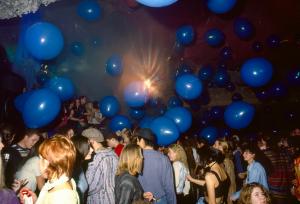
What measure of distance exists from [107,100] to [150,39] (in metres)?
2.25

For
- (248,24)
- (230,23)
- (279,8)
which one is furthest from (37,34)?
(279,8)

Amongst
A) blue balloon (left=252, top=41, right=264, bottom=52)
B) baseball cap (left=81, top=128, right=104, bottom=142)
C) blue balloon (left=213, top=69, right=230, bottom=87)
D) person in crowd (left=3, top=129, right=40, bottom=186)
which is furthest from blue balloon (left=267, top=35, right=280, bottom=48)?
person in crowd (left=3, top=129, right=40, bottom=186)

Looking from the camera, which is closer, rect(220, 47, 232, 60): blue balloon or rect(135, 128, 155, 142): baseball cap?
rect(135, 128, 155, 142): baseball cap

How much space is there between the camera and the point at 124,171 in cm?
265

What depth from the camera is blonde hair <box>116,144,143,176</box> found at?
266 centimetres

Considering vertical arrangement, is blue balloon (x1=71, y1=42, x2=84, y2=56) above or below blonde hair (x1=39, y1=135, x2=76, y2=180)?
above

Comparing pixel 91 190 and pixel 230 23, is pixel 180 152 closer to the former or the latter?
pixel 91 190

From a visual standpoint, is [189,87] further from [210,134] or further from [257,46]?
[257,46]

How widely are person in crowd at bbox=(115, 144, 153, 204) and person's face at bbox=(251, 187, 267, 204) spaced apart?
91 centimetres

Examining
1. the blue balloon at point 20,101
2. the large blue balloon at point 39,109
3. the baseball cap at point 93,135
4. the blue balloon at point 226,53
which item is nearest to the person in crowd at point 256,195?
the baseball cap at point 93,135

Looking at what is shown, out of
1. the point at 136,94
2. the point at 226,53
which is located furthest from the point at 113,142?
the point at 226,53

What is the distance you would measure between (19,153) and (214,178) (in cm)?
209

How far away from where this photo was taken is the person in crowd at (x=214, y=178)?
3242 millimetres

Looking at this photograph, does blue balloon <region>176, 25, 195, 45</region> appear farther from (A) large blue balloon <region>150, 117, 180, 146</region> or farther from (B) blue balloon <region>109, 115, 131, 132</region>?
(A) large blue balloon <region>150, 117, 180, 146</region>
